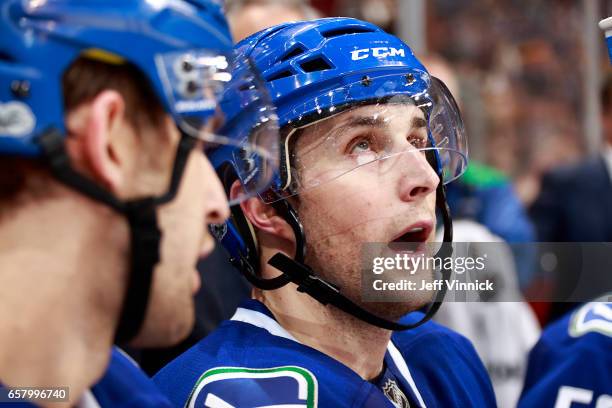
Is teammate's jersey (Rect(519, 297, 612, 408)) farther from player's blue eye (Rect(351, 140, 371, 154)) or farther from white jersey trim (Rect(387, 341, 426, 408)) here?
player's blue eye (Rect(351, 140, 371, 154))

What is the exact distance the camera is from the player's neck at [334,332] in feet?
5.91

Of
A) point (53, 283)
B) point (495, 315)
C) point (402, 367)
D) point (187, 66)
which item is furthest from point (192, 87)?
point (495, 315)

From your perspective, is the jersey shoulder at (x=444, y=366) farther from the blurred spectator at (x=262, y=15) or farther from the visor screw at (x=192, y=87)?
the blurred spectator at (x=262, y=15)

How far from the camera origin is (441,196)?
6.26 ft

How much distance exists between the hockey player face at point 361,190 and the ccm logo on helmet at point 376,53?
0.30 feet

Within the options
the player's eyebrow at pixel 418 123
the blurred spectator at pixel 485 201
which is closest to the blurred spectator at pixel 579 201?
the blurred spectator at pixel 485 201

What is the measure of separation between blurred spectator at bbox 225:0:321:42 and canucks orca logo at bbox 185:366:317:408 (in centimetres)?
158

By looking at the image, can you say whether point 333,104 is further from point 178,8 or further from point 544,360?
point 544,360

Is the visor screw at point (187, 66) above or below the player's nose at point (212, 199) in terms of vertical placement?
above

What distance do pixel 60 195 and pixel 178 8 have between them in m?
0.30

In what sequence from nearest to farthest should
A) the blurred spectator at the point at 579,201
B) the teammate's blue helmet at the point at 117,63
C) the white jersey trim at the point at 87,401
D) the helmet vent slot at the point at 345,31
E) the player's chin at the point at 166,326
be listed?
the teammate's blue helmet at the point at 117,63
the player's chin at the point at 166,326
the white jersey trim at the point at 87,401
the helmet vent slot at the point at 345,31
the blurred spectator at the point at 579,201

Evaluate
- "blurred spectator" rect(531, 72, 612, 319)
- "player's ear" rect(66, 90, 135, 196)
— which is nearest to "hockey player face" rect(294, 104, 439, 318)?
"player's ear" rect(66, 90, 135, 196)

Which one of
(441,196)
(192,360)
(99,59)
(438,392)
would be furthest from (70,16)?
(438,392)

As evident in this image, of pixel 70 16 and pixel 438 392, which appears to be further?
pixel 438 392
